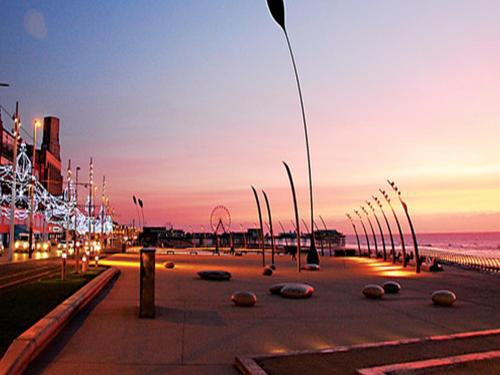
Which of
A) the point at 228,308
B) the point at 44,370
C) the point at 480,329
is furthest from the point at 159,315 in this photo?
the point at 480,329

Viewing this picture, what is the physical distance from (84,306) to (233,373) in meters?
7.54

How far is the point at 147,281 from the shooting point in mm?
12070

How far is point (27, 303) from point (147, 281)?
3780 mm

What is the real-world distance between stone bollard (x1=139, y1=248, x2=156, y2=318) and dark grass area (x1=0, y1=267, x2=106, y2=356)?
82.5 inches

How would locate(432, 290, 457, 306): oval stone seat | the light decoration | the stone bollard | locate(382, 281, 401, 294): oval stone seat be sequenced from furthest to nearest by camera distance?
the light decoration
locate(382, 281, 401, 294): oval stone seat
locate(432, 290, 457, 306): oval stone seat
the stone bollard

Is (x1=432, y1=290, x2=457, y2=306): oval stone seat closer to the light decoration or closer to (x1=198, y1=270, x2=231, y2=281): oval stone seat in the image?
(x1=198, y1=270, x2=231, y2=281): oval stone seat

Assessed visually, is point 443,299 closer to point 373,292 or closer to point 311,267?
point 373,292

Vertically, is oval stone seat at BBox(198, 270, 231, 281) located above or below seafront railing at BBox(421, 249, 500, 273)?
above

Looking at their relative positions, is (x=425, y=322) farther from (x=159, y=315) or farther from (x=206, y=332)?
(x=159, y=315)

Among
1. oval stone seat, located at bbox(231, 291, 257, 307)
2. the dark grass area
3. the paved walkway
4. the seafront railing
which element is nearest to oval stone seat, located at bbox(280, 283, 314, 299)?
the paved walkway

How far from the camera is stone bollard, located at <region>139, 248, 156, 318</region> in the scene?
12094mm

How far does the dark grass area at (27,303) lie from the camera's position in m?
9.97

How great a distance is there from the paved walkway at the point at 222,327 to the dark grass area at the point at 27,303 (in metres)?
0.78

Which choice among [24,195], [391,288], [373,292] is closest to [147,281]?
[373,292]
